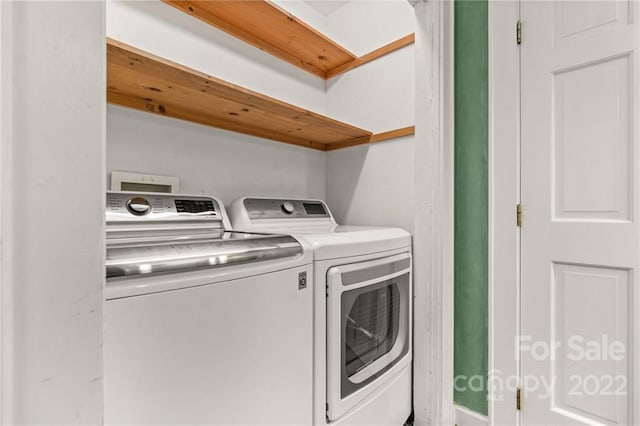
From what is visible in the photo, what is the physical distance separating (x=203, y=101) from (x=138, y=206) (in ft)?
1.63

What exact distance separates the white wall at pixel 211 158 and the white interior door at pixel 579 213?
1.18 meters

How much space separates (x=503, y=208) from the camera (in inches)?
54.1

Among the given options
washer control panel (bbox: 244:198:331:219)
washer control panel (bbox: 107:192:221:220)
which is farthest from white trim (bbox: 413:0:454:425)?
washer control panel (bbox: 107:192:221:220)

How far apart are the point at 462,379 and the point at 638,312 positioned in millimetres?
750

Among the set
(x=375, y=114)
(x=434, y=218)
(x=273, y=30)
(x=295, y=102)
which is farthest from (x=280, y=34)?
(x=434, y=218)

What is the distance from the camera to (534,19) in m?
1.32

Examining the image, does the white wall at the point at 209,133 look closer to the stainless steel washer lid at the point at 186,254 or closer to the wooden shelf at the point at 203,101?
the wooden shelf at the point at 203,101

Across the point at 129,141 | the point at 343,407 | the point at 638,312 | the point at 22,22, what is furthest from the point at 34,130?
the point at 638,312

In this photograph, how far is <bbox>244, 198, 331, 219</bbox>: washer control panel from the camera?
1.46 meters

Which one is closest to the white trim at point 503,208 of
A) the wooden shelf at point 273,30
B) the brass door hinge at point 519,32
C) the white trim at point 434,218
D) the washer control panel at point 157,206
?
the brass door hinge at point 519,32

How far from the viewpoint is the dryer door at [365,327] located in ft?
3.38

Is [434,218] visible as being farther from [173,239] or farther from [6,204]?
[6,204]

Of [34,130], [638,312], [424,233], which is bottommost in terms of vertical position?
[638,312]

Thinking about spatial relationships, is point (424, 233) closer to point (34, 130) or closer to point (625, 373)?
point (625, 373)
